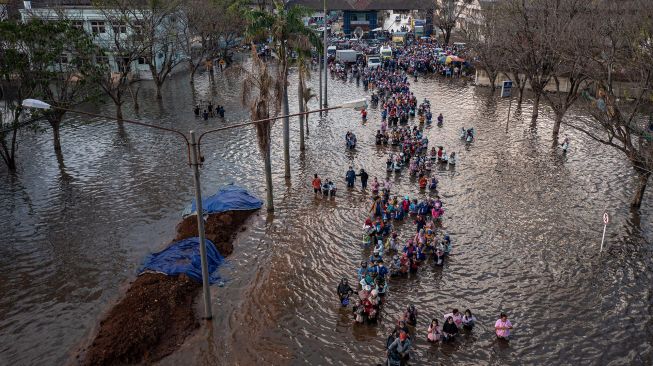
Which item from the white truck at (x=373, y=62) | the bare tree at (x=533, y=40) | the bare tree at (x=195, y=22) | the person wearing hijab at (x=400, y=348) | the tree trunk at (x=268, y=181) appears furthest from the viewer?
the white truck at (x=373, y=62)

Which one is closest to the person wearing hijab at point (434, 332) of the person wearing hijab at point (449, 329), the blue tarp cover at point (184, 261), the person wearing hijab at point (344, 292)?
the person wearing hijab at point (449, 329)

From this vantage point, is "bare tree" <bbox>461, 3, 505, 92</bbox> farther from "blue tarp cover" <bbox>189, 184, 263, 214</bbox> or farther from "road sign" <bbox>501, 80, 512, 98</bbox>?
"blue tarp cover" <bbox>189, 184, 263, 214</bbox>

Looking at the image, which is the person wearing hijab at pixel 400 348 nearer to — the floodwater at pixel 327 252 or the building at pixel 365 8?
the floodwater at pixel 327 252

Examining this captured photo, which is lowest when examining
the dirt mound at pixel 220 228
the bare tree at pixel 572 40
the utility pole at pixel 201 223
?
the dirt mound at pixel 220 228

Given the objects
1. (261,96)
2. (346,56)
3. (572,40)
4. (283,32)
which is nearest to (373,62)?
(346,56)

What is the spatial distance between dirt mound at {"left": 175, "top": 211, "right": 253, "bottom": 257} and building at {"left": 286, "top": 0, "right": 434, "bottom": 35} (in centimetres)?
7359

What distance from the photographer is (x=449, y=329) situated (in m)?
13.5

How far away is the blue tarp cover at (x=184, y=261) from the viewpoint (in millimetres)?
16125

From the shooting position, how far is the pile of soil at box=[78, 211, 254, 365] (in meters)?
12.8

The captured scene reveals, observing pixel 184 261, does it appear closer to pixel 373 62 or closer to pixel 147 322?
pixel 147 322

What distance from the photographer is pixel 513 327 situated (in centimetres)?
1420

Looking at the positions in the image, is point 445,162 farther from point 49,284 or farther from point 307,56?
point 49,284

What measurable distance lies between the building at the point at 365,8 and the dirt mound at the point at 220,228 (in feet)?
241

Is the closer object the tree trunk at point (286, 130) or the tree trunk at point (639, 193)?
the tree trunk at point (639, 193)
